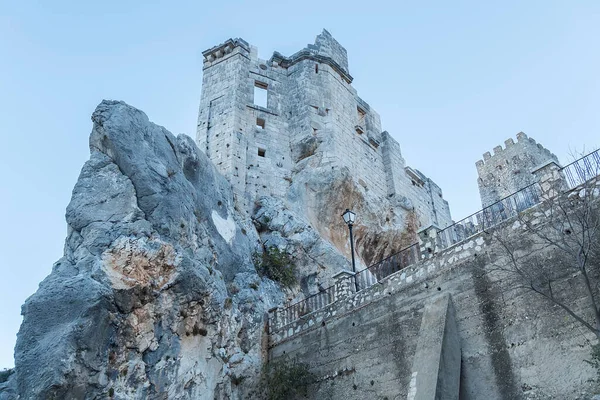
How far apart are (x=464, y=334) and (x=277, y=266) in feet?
24.3

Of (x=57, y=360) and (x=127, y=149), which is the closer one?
(x=57, y=360)

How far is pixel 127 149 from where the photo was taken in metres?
13.9

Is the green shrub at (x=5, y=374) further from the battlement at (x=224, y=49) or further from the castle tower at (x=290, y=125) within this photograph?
the battlement at (x=224, y=49)

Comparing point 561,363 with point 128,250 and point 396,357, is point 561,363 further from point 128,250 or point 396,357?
point 128,250

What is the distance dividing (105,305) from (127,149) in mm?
4606

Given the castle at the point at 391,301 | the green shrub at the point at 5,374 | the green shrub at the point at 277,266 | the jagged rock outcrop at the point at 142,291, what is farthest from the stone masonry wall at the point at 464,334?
the green shrub at the point at 5,374

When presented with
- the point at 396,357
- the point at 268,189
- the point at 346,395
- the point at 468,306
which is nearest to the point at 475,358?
the point at 468,306

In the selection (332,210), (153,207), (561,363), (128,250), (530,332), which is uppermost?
(332,210)

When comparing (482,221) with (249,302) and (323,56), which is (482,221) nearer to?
(249,302)

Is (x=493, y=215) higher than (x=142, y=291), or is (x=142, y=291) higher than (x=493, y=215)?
(x=493, y=215)

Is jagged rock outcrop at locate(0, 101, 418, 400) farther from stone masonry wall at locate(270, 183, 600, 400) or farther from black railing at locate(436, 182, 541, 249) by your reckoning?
black railing at locate(436, 182, 541, 249)

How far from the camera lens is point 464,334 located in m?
10.7

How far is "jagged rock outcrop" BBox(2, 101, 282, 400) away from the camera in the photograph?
10.4m

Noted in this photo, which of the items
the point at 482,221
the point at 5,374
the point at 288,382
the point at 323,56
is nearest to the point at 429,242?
the point at 482,221
